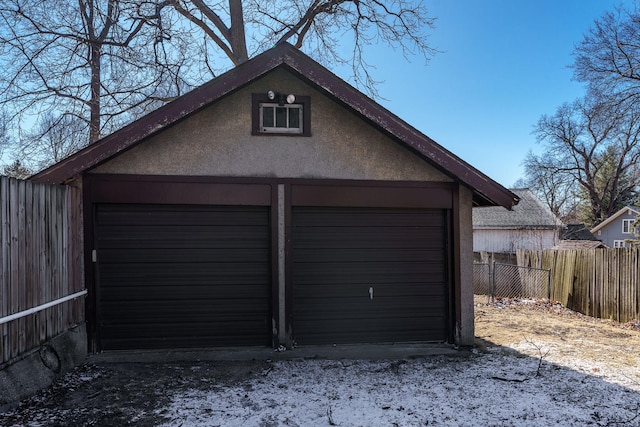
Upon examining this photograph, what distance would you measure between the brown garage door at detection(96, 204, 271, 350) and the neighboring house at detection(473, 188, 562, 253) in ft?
89.6

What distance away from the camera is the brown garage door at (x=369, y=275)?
21.0 feet

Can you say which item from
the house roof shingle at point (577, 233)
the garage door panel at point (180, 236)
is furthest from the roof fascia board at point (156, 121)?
the house roof shingle at point (577, 233)

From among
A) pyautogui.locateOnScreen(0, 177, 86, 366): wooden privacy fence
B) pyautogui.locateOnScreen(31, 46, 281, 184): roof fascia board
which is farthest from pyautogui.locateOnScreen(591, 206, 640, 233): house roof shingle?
pyautogui.locateOnScreen(0, 177, 86, 366): wooden privacy fence

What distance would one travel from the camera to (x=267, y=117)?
6277 mm

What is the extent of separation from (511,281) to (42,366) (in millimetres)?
14006

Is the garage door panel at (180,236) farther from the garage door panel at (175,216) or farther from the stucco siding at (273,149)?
the stucco siding at (273,149)

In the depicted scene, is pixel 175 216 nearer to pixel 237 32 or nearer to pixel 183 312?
pixel 183 312

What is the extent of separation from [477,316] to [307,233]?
5768 millimetres

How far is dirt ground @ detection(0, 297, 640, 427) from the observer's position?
13.4 feet

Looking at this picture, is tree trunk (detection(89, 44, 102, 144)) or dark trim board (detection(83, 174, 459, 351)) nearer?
dark trim board (detection(83, 174, 459, 351))

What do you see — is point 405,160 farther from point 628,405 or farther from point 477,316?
point 477,316

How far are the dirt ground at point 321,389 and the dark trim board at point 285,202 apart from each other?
26.5 inches

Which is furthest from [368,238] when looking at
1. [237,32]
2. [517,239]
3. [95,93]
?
[517,239]

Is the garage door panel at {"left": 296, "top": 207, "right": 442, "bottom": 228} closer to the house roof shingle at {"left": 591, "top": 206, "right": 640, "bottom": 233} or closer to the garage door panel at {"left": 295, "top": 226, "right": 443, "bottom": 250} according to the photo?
the garage door panel at {"left": 295, "top": 226, "right": 443, "bottom": 250}
